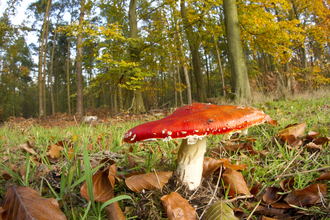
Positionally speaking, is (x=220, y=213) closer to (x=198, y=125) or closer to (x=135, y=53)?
(x=198, y=125)

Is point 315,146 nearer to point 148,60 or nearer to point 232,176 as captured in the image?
point 232,176

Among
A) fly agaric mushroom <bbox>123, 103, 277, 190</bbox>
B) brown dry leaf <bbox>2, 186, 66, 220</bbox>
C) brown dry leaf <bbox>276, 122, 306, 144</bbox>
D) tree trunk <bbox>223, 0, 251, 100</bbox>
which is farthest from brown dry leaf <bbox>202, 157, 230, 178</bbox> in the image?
tree trunk <bbox>223, 0, 251, 100</bbox>

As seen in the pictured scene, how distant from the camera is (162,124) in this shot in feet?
3.18

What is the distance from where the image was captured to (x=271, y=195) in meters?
1.25

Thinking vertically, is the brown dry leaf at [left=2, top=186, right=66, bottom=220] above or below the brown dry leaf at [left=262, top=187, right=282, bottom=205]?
above

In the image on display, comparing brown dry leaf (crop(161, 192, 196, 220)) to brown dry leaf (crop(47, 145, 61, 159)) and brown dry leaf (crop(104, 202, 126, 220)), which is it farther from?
brown dry leaf (crop(47, 145, 61, 159))

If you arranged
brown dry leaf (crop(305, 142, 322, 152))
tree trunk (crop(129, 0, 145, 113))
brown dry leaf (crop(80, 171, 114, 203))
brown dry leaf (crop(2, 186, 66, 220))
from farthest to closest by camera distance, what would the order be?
tree trunk (crop(129, 0, 145, 113)), brown dry leaf (crop(305, 142, 322, 152)), brown dry leaf (crop(80, 171, 114, 203)), brown dry leaf (crop(2, 186, 66, 220))

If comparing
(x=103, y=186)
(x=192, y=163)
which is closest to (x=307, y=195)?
(x=192, y=163)

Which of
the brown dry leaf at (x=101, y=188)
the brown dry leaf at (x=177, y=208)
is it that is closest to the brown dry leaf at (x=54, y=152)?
the brown dry leaf at (x=101, y=188)

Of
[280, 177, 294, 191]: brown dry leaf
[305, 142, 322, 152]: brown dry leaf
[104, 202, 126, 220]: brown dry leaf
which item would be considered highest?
[305, 142, 322, 152]: brown dry leaf

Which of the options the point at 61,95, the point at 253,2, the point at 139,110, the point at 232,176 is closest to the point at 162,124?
the point at 232,176

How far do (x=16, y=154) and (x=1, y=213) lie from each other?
3.77 ft

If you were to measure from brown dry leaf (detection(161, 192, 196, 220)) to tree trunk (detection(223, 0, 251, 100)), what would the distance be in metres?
4.64

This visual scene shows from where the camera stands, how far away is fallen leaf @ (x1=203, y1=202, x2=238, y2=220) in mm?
928
